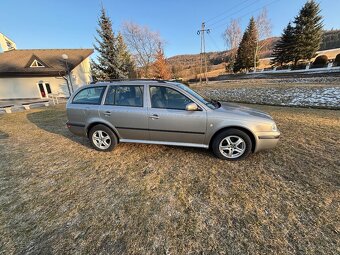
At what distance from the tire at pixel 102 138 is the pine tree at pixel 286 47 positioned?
34.9 metres

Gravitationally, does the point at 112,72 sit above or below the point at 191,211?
above

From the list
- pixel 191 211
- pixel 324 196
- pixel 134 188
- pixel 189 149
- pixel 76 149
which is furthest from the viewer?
pixel 76 149

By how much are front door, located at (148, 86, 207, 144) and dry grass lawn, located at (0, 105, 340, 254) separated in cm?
52

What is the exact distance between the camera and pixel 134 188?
2.80m

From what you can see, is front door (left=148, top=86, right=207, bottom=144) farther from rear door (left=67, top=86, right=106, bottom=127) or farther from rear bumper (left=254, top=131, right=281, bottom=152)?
rear door (left=67, top=86, right=106, bottom=127)

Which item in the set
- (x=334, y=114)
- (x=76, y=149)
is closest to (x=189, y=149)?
(x=76, y=149)

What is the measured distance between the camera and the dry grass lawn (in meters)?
1.89

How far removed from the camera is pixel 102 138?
4.05 meters

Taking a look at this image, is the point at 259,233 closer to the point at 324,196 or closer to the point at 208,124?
the point at 324,196

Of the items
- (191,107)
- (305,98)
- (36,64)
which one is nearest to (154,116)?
(191,107)

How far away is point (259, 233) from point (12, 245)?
286 centimetres

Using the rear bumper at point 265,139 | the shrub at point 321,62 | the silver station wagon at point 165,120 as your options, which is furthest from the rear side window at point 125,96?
the shrub at point 321,62

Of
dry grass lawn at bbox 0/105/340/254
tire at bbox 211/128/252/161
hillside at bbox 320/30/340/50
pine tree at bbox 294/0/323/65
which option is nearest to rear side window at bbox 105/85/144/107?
dry grass lawn at bbox 0/105/340/254

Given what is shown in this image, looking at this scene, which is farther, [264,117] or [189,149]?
[189,149]
